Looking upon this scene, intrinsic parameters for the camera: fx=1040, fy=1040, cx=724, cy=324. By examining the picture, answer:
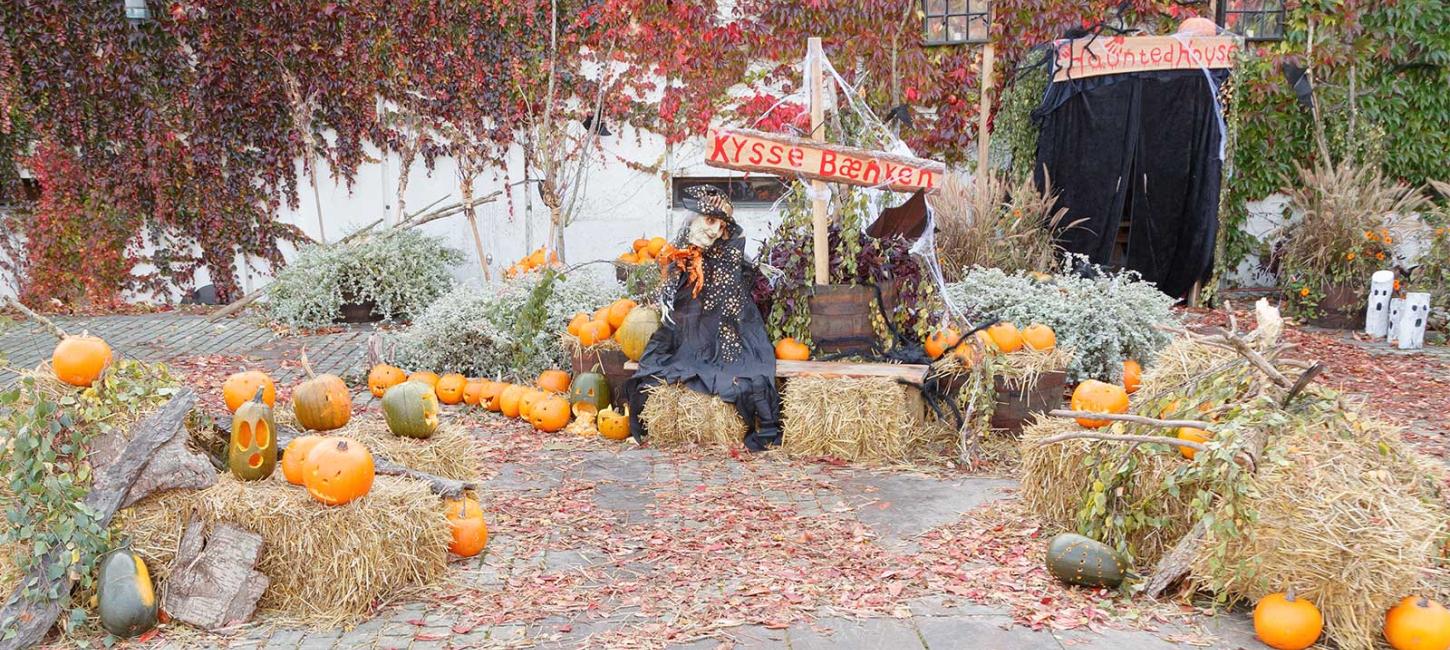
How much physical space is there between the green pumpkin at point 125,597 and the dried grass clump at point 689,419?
8.79 ft

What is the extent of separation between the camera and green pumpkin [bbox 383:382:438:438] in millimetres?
4023

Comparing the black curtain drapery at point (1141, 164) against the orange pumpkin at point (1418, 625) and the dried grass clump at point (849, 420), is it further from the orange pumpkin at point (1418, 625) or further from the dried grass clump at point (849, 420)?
the orange pumpkin at point (1418, 625)

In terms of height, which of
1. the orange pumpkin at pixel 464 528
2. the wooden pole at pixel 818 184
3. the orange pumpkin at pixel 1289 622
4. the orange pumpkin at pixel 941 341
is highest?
the wooden pole at pixel 818 184

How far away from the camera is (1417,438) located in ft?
17.8

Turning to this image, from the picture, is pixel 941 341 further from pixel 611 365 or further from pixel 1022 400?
pixel 611 365

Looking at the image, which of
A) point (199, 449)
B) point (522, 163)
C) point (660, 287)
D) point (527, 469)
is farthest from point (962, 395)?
point (522, 163)

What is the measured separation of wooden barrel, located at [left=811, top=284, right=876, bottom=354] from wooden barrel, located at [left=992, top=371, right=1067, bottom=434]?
0.74 m

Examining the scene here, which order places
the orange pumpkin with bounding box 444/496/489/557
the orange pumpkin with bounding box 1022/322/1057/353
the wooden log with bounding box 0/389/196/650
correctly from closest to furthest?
the wooden log with bounding box 0/389/196/650
the orange pumpkin with bounding box 444/496/489/557
the orange pumpkin with bounding box 1022/322/1057/353

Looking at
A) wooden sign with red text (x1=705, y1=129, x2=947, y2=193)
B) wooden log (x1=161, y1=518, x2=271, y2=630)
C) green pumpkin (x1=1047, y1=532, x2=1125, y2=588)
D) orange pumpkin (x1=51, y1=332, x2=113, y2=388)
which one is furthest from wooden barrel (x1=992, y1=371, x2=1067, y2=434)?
orange pumpkin (x1=51, y1=332, x2=113, y2=388)

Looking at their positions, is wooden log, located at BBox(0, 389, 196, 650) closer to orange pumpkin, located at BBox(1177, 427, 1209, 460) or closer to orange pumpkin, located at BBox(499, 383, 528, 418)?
orange pumpkin, located at BBox(499, 383, 528, 418)

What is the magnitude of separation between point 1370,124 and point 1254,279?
1.74 meters

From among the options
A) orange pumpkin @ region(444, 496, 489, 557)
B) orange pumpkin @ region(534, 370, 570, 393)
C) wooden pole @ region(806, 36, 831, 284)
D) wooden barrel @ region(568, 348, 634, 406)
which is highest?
wooden pole @ region(806, 36, 831, 284)

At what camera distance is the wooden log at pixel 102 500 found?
3.07 metres

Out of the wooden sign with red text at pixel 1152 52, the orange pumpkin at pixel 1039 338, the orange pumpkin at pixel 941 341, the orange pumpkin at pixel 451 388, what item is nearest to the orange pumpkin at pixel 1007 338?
the orange pumpkin at pixel 1039 338
